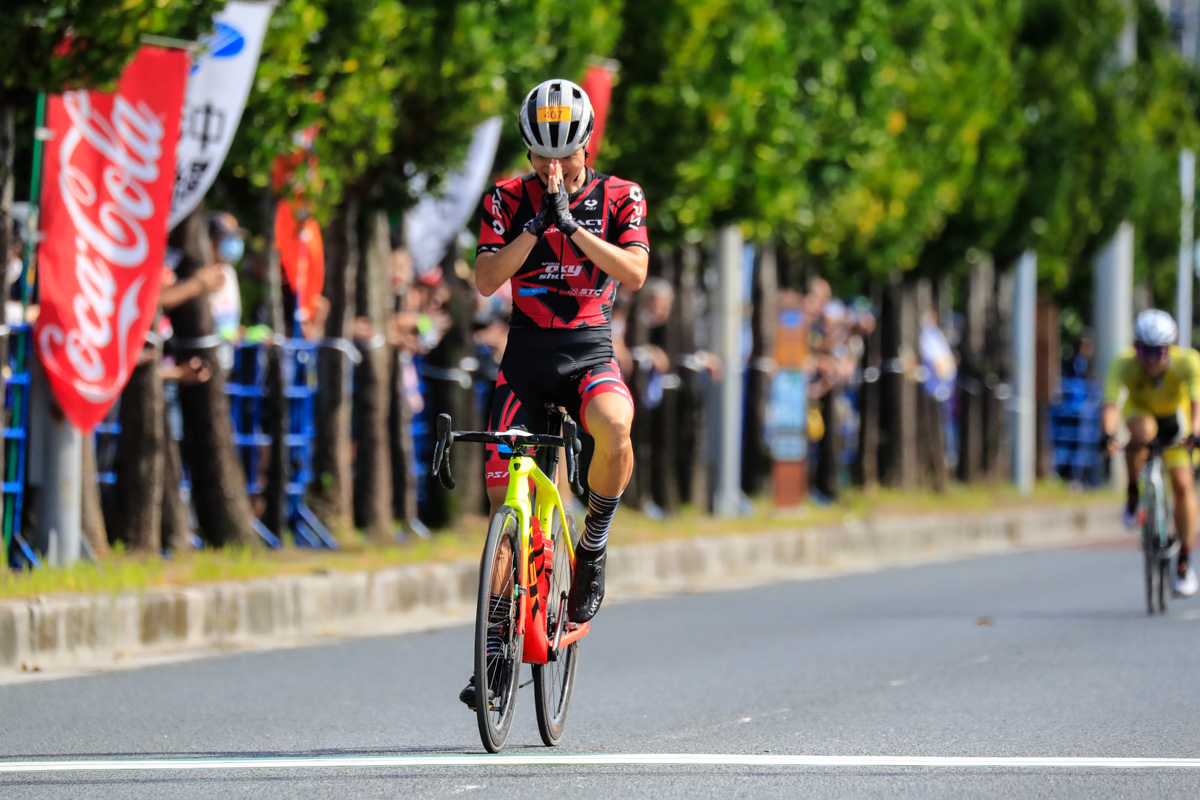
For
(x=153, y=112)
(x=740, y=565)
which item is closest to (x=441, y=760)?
(x=153, y=112)

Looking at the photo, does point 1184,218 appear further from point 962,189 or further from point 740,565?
point 740,565

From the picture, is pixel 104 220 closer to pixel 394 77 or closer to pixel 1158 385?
pixel 394 77

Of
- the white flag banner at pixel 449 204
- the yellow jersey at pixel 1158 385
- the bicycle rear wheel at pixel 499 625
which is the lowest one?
the bicycle rear wheel at pixel 499 625

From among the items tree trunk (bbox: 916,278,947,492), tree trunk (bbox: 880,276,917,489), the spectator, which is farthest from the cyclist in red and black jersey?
the spectator

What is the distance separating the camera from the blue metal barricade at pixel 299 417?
54.5ft

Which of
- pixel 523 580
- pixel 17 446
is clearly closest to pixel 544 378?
pixel 523 580

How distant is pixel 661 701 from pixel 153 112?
5197 millimetres

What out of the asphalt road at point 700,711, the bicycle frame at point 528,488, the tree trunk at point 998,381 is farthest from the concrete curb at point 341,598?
the tree trunk at point 998,381

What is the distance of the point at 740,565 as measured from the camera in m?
18.8

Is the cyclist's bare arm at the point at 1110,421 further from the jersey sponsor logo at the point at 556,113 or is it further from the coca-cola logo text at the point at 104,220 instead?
the jersey sponsor logo at the point at 556,113

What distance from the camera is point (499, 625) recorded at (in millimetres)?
7492

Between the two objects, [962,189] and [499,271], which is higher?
[962,189]

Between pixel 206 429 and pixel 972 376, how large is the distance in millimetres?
17672

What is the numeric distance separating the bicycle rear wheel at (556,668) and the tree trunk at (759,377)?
15759 millimetres
